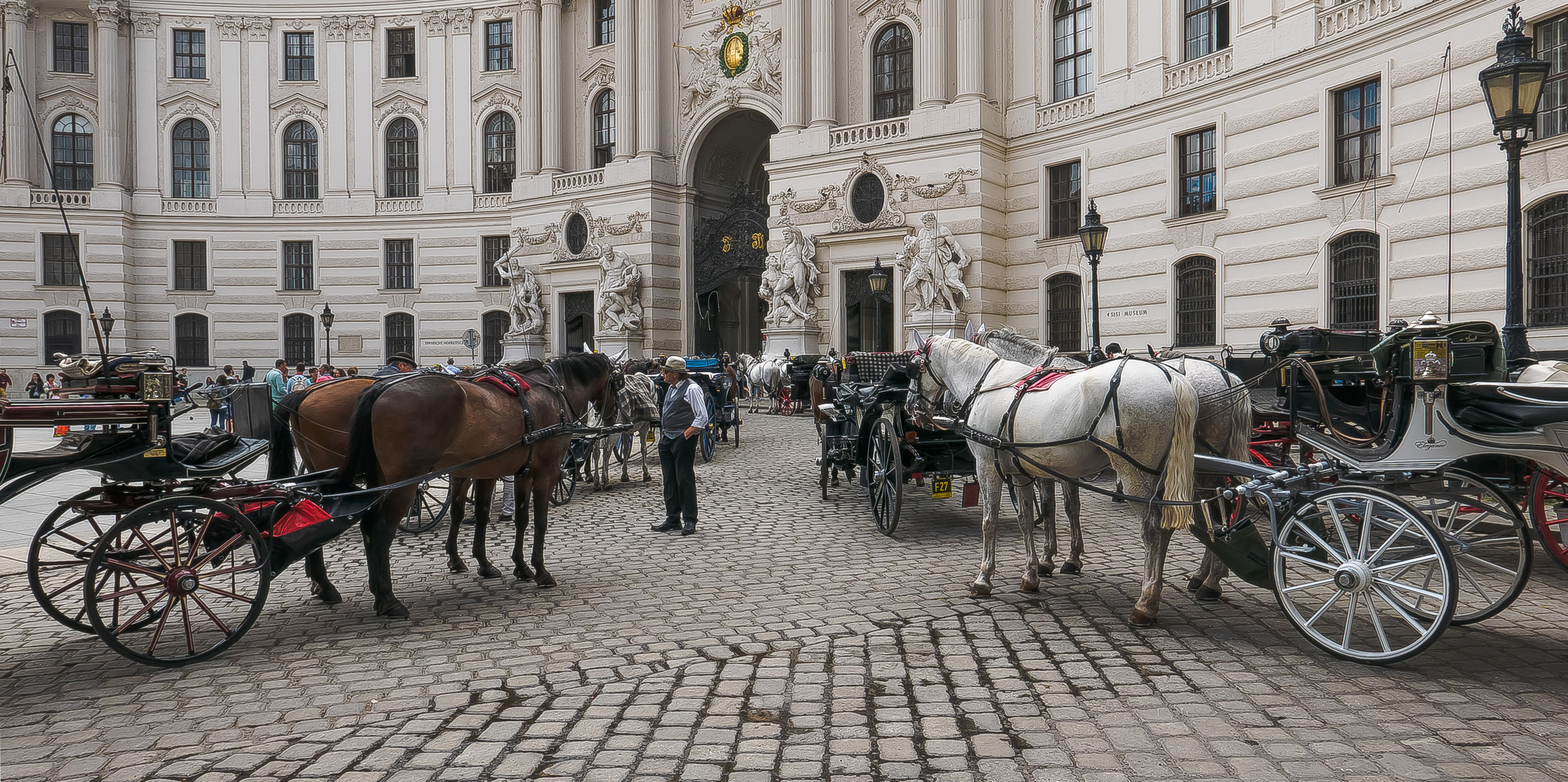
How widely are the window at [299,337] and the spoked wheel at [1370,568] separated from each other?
41.2 metres

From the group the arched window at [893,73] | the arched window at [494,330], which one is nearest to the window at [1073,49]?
the arched window at [893,73]

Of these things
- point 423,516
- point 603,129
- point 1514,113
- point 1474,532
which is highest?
point 603,129

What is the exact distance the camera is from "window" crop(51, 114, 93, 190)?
1499 inches

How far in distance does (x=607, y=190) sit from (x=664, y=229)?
2731mm

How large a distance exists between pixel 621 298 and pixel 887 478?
24.7 metres

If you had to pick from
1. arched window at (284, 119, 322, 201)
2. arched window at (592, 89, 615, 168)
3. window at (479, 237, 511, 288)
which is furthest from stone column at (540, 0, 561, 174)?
arched window at (284, 119, 322, 201)

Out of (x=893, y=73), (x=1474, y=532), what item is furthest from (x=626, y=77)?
(x=1474, y=532)

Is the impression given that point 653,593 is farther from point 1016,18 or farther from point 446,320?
point 446,320

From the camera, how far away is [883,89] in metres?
29.0

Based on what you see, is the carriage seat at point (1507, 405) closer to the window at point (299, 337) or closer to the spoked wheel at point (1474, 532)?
the spoked wheel at point (1474, 532)

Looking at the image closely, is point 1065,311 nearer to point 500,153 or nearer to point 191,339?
point 500,153

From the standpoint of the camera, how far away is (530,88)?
36.2m

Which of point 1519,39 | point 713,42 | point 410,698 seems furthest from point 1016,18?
point 410,698

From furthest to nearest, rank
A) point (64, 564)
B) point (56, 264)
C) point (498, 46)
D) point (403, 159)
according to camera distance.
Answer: point (403, 159) < point (498, 46) < point (56, 264) < point (64, 564)
